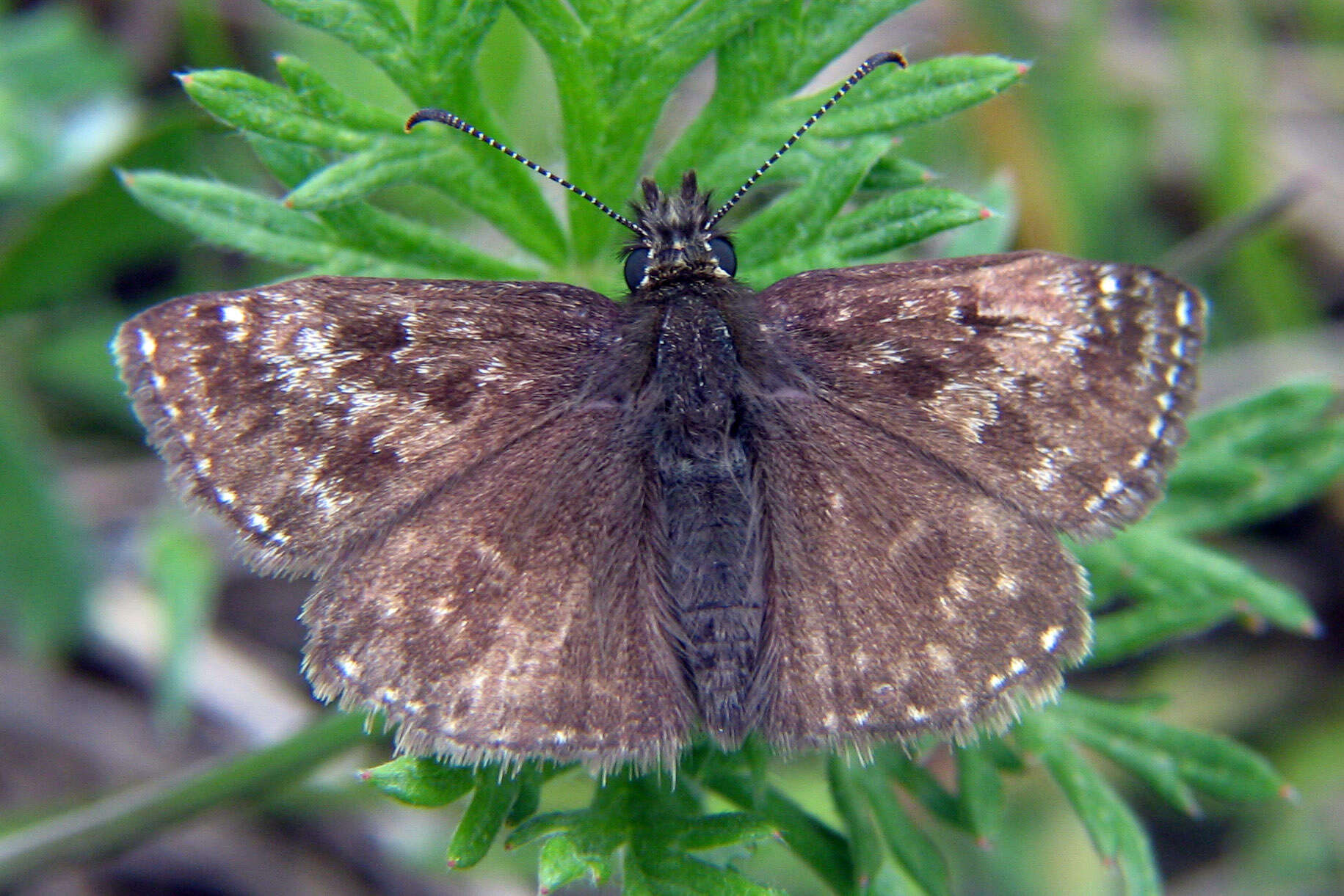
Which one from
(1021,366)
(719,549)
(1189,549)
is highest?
(1021,366)

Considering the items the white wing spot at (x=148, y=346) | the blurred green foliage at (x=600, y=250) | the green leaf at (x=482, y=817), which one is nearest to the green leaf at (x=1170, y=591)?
the blurred green foliage at (x=600, y=250)

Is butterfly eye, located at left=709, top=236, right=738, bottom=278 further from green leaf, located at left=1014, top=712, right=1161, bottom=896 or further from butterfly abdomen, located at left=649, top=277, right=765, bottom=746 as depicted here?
green leaf, located at left=1014, top=712, right=1161, bottom=896

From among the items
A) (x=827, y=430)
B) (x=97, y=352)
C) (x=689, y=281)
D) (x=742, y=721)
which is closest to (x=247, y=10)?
(x=97, y=352)

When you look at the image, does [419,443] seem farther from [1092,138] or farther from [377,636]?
[1092,138]

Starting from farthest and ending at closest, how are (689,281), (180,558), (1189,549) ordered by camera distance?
(180,558) < (1189,549) < (689,281)

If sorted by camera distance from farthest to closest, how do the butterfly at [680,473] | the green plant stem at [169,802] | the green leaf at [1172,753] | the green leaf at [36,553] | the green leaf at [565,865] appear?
the green leaf at [36,553] → the green plant stem at [169,802] → the green leaf at [1172,753] → the butterfly at [680,473] → the green leaf at [565,865]

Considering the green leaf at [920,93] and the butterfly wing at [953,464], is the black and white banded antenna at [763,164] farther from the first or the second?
the butterfly wing at [953,464]

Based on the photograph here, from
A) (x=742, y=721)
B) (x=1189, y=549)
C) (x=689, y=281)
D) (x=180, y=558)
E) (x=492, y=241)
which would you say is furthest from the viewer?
(x=492, y=241)
